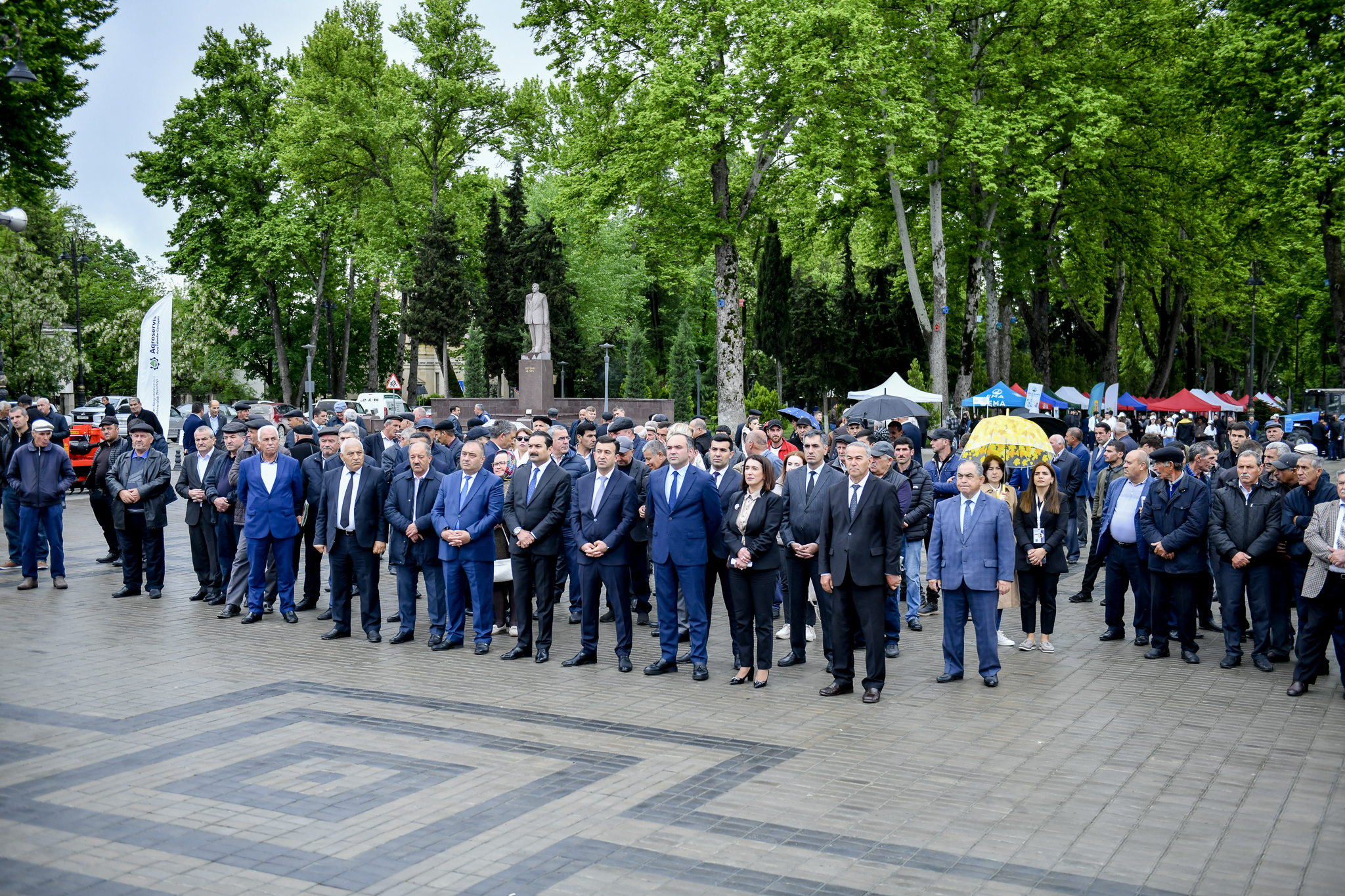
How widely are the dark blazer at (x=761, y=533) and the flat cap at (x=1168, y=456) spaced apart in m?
3.60

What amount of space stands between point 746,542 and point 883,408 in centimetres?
1004

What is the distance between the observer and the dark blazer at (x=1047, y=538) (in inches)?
424

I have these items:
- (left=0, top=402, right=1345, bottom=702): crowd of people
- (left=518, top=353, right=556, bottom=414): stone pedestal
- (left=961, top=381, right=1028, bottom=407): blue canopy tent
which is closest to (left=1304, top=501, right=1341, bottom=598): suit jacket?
(left=0, top=402, right=1345, bottom=702): crowd of people

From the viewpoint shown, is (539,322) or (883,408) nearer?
A: (883,408)

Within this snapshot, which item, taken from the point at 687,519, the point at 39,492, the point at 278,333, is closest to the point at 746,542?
the point at 687,519

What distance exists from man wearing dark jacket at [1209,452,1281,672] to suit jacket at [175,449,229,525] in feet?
33.4

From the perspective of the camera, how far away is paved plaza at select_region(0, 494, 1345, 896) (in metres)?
5.54

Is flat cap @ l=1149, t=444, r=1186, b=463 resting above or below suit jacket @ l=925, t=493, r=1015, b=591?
above

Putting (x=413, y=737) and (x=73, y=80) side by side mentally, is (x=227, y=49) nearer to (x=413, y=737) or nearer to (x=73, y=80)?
(x=73, y=80)

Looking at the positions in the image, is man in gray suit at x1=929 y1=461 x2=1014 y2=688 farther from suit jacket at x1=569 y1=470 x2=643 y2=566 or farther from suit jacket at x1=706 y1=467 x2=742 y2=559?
suit jacket at x1=569 y1=470 x2=643 y2=566

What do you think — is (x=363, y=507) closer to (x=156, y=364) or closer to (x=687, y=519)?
(x=687, y=519)

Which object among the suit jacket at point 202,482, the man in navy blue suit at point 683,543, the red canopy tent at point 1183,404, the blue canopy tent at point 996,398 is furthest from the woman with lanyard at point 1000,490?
the red canopy tent at point 1183,404

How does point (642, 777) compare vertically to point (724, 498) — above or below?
below

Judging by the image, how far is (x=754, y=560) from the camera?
945 centimetres
